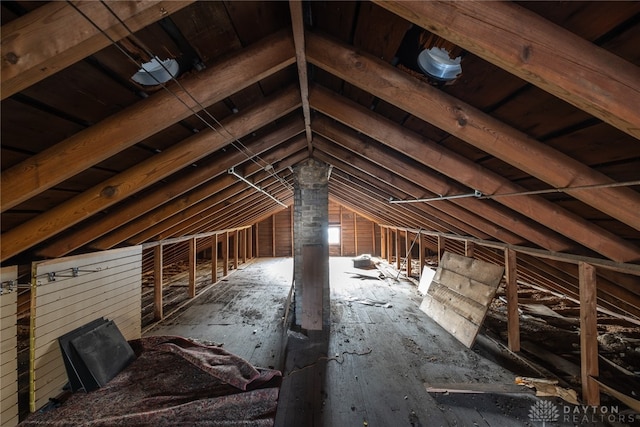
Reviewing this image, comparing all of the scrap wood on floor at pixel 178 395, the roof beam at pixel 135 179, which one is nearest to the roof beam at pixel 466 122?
the roof beam at pixel 135 179

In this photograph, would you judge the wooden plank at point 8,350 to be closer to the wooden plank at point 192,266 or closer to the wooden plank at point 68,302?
the wooden plank at point 68,302

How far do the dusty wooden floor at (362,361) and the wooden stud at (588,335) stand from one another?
0.52 metres

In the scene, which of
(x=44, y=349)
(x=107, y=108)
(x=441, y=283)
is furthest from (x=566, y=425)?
(x=44, y=349)

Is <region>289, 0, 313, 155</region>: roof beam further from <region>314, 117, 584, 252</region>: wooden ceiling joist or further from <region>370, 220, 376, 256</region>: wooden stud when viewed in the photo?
<region>370, 220, 376, 256</region>: wooden stud

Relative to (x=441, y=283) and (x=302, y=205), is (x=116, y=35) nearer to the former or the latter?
(x=302, y=205)

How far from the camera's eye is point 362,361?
3.16 meters

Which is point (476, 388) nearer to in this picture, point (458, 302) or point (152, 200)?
point (458, 302)

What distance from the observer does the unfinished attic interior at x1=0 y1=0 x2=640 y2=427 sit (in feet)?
3.18

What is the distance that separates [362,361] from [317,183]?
102 inches

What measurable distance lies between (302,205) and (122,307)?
110 inches

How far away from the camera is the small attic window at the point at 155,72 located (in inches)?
56.0

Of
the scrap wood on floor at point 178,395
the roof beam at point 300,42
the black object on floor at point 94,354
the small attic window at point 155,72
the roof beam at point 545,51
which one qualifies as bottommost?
the scrap wood on floor at point 178,395

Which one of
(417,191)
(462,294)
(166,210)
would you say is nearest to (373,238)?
(462,294)

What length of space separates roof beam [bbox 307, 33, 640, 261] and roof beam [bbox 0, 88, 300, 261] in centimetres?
74
